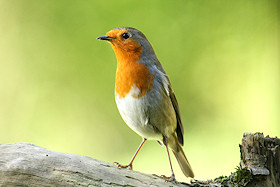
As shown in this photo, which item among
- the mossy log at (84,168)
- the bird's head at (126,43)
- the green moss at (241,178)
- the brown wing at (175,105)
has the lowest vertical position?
the green moss at (241,178)

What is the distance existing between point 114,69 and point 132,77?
2.19m

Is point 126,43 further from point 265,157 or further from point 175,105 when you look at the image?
point 265,157

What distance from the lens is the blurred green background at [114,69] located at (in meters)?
5.53

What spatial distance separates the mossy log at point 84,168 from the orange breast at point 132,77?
→ 2.63 ft

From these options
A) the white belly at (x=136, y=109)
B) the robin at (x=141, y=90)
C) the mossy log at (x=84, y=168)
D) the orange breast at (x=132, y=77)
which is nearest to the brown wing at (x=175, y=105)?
the robin at (x=141, y=90)

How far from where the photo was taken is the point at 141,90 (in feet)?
11.6

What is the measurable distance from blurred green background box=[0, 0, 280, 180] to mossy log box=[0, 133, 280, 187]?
2.20 meters

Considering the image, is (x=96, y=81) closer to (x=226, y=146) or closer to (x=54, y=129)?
(x=54, y=129)

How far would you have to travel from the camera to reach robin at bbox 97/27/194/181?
3.54 meters

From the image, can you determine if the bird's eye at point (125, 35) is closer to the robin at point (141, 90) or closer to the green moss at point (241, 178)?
the robin at point (141, 90)

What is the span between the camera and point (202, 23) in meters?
5.87

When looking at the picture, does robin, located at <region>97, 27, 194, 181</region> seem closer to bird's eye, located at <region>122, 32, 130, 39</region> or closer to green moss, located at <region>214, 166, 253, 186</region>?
bird's eye, located at <region>122, 32, 130, 39</region>

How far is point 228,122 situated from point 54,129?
8.73ft

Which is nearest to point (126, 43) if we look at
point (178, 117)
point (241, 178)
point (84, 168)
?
point (178, 117)
